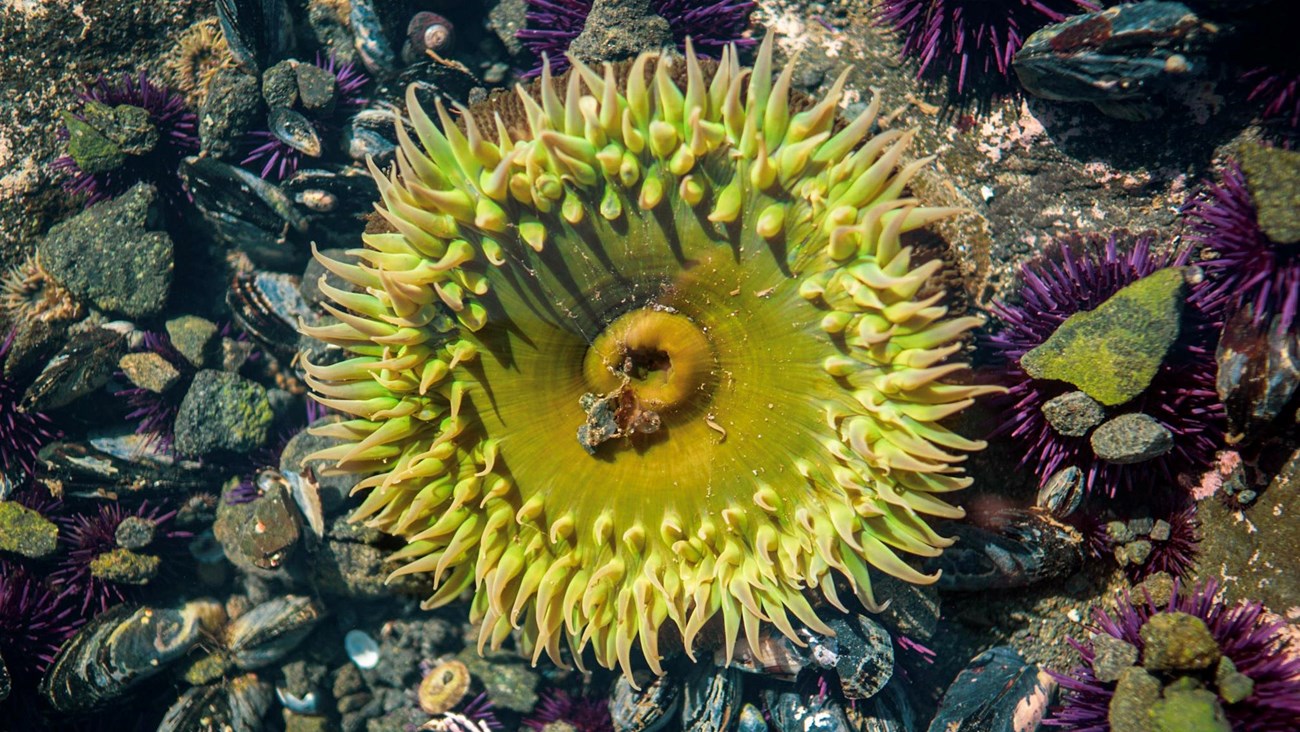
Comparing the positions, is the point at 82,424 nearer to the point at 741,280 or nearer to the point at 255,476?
the point at 255,476

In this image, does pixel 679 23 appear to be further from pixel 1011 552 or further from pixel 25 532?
pixel 25 532

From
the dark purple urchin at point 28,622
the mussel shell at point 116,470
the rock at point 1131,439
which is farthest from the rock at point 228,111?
the rock at point 1131,439

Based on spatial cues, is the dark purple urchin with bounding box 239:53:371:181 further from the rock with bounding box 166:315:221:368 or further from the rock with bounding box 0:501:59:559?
the rock with bounding box 0:501:59:559

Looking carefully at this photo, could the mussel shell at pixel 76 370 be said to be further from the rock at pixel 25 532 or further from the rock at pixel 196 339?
the rock at pixel 25 532

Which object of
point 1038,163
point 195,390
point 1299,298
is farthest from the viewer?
point 195,390

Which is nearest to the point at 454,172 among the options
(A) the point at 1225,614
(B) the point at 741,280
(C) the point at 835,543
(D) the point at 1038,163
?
(B) the point at 741,280

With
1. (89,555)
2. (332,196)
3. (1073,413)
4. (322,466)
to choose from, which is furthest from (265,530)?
(1073,413)

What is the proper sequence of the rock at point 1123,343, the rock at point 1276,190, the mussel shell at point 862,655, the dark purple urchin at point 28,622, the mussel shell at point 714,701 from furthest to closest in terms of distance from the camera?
1. the dark purple urchin at point 28,622
2. the mussel shell at point 714,701
3. the mussel shell at point 862,655
4. the rock at point 1123,343
5. the rock at point 1276,190

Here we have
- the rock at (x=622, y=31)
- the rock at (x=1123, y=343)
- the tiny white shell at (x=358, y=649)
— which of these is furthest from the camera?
the tiny white shell at (x=358, y=649)
